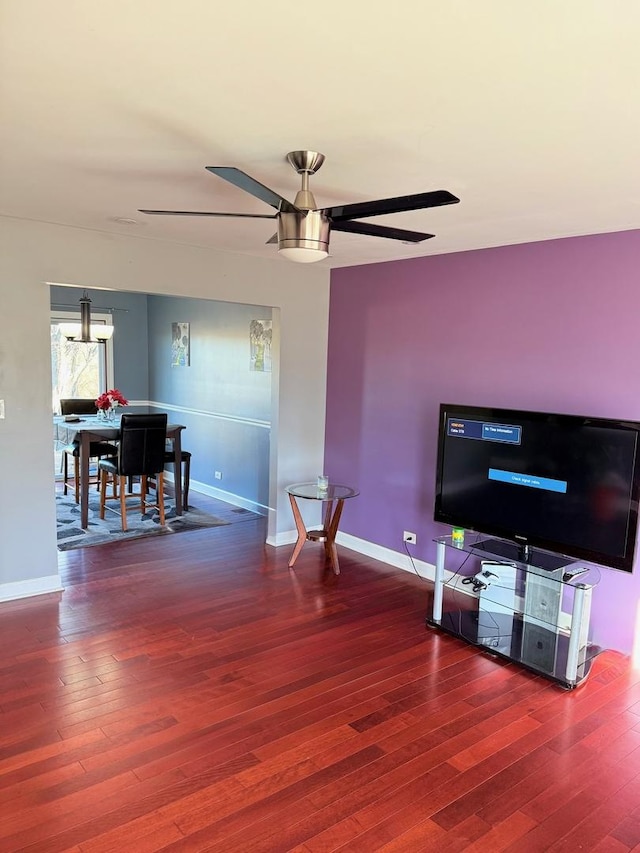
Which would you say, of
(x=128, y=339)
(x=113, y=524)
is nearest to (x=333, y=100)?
(x=113, y=524)

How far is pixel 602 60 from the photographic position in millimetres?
1490

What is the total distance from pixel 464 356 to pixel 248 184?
2.52 m

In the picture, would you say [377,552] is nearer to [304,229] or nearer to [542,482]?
[542,482]

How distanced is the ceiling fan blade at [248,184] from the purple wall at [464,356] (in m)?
2.04

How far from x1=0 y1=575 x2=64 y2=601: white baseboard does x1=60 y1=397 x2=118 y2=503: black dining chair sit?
1.98 m

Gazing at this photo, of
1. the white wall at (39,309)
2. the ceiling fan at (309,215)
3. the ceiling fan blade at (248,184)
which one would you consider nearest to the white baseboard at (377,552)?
the white wall at (39,309)

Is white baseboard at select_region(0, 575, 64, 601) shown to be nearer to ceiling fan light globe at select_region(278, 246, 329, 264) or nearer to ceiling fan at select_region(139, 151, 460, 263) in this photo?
ceiling fan at select_region(139, 151, 460, 263)

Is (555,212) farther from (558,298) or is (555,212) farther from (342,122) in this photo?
(342,122)

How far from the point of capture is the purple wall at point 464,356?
10.6ft

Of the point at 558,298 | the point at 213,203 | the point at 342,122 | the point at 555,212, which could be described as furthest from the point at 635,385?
the point at 213,203

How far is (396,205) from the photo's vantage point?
6.25 feet

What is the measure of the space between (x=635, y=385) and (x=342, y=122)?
2199 mm

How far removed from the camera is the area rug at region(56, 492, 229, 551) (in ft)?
16.3

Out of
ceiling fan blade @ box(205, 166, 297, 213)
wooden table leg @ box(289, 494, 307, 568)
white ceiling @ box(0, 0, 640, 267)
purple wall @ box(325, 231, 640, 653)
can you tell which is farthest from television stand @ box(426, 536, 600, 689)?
ceiling fan blade @ box(205, 166, 297, 213)
